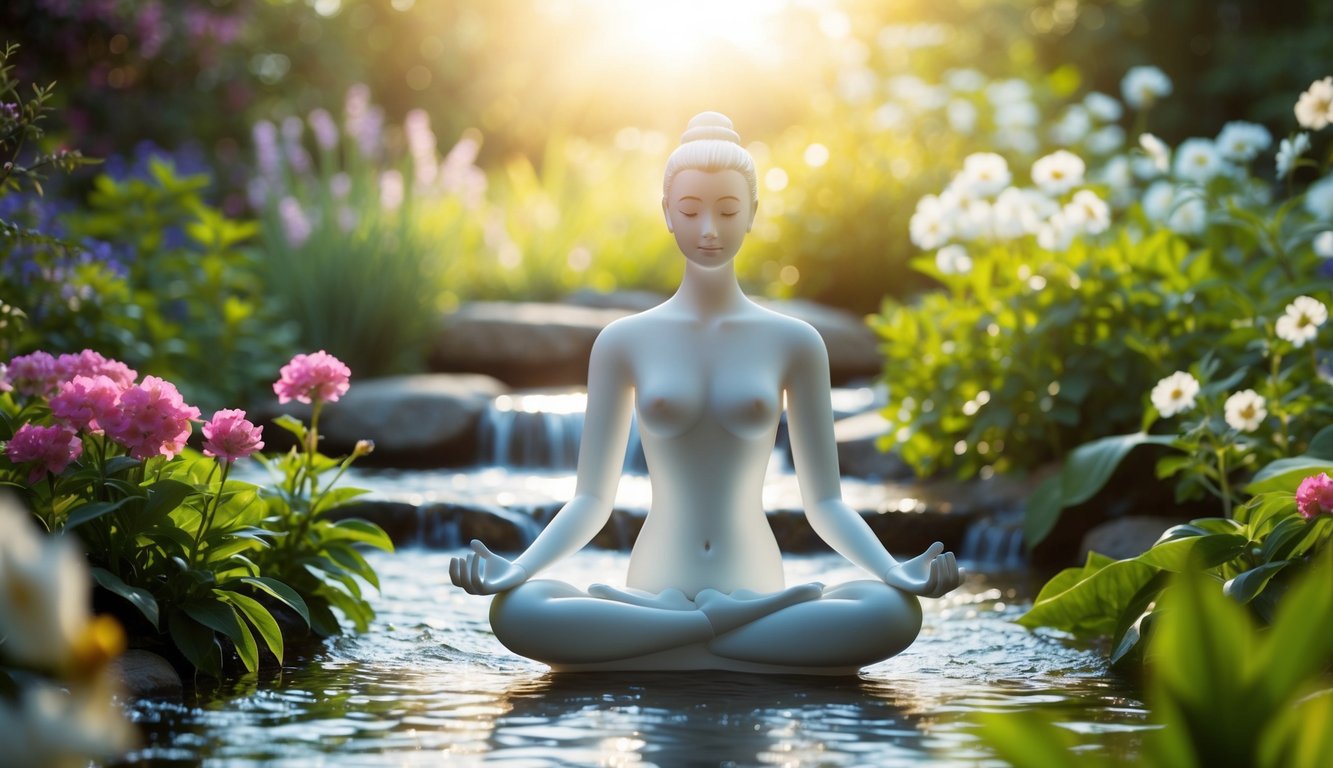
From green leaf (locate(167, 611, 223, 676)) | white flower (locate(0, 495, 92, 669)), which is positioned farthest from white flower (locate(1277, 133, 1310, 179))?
white flower (locate(0, 495, 92, 669))

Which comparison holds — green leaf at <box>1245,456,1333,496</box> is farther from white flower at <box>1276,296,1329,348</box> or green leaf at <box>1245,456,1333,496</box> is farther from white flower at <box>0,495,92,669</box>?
white flower at <box>0,495,92,669</box>

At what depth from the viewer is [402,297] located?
1036 centimetres

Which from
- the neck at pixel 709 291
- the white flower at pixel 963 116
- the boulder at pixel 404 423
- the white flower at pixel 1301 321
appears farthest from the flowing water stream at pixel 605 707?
the white flower at pixel 963 116

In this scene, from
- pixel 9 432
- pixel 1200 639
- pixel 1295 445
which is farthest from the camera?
pixel 1295 445

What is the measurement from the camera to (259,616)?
3.73 metres

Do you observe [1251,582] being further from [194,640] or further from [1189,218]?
[1189,218]

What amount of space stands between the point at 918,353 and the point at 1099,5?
12.9m

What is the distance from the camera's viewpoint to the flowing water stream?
9.59 ft

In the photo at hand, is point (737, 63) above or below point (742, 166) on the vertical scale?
above

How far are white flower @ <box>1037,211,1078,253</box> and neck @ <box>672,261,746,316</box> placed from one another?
105 inches

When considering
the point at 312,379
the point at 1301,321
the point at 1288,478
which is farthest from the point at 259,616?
the point at 1301,321

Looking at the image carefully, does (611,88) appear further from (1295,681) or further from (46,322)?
(1295,681)

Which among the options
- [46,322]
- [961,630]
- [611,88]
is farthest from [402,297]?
[611,88]

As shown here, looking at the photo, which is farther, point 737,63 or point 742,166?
point 737,63
